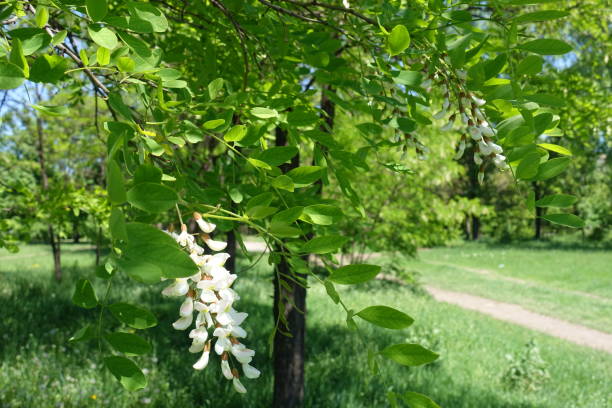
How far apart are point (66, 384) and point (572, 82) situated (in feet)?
18.8

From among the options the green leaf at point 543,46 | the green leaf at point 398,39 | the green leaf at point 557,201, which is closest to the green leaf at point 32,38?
the green leaf at point 398,39

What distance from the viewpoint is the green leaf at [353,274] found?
96cm

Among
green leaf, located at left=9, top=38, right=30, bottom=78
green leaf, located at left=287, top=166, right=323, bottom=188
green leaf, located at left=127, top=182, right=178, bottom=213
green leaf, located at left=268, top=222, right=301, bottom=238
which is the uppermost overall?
green leaf, located at left=9, top=38, right=30, bottom=78

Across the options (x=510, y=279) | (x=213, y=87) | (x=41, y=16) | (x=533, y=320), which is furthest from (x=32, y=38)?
(x=510, y=279)

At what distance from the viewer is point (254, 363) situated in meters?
5.39

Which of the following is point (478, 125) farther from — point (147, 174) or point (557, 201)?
point (147, 174)

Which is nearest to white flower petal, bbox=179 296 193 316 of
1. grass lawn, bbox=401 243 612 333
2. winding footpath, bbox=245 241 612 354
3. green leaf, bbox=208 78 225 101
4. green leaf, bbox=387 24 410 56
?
green leaf, bbox=208 78 225 101

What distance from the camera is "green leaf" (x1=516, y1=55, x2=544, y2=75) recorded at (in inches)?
43.5

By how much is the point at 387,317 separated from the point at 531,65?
663 millimetres

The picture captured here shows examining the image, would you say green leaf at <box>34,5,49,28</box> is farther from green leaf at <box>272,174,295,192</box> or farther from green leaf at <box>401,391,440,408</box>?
green leaf at <box>401,391,440,408</box>

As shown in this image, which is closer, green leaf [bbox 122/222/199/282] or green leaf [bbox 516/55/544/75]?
green leaf [bbox 122/222/199/282]

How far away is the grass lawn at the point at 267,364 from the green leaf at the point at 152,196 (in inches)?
95.9

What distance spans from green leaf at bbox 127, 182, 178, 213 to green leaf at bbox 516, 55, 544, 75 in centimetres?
84

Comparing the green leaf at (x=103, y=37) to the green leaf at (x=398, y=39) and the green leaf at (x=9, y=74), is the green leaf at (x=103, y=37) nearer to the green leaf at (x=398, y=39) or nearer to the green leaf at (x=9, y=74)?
the green leaf at (x=9, y=74)
